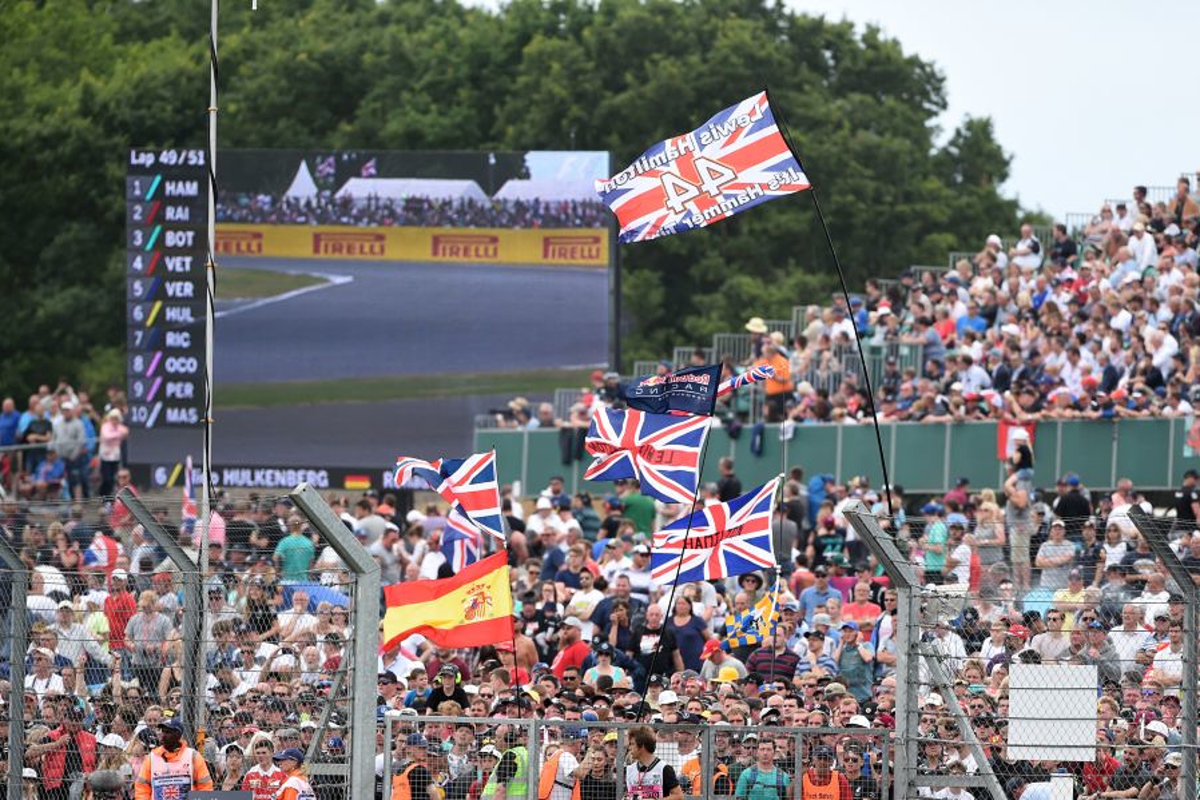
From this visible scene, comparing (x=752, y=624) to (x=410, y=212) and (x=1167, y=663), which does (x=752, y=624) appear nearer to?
(x=1167, y=663)

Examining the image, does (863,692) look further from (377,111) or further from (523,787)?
(377,111)

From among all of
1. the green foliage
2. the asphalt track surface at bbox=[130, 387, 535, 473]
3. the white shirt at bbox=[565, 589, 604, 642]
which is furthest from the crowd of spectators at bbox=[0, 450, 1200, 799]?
the green foliage

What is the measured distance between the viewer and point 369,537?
2628 centimetres

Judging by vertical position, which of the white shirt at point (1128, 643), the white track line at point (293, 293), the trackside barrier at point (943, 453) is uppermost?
the white track line at point (293, 293)

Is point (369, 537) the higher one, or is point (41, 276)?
point (41, 276)

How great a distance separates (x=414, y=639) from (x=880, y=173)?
3667cm

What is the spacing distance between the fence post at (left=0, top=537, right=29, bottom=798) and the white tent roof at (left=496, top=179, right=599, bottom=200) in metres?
19.2

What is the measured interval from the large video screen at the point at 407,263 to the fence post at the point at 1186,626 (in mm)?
20320

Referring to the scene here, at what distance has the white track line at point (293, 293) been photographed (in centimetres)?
3478

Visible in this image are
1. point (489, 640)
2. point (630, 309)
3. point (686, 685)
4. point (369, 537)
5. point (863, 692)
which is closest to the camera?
point (489, 640)

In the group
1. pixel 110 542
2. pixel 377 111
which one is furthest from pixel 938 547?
pixel 377 111

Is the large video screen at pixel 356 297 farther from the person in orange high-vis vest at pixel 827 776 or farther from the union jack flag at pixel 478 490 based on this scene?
the person in orange high-vis vest at pixel 827 776

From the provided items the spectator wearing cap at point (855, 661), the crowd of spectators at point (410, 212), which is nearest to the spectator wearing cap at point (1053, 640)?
the spectator wearing cap at point (855, 661)

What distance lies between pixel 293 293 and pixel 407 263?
1694 mm
